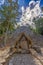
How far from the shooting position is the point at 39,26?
15875 mm

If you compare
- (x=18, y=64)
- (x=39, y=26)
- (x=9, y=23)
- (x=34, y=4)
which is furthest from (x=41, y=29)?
(x=18, y=64)

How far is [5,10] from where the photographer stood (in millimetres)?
11211

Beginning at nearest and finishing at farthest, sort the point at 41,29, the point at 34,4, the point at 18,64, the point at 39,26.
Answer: the point at 18,64 < the point at 41,29 < the point at 39,26 < the point at 34,4

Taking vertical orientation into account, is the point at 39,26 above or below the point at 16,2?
below

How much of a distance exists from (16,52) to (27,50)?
16.4 inches

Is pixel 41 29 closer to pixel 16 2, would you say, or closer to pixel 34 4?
pixel 16 2

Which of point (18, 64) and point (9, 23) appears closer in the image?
point (18, 64)

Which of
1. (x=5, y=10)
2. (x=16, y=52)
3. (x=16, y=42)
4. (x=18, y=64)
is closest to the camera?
(x=18, y=64)

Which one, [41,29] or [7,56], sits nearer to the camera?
[7,56]

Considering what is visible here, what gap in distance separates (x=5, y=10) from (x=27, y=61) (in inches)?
262

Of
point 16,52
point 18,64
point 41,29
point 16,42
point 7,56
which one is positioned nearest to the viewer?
point 18,64

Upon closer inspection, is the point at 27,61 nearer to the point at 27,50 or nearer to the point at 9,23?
the point at 27,50

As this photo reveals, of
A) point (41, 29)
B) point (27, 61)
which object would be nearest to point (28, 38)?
point (27, 61)

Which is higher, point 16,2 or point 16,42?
point 16,2
